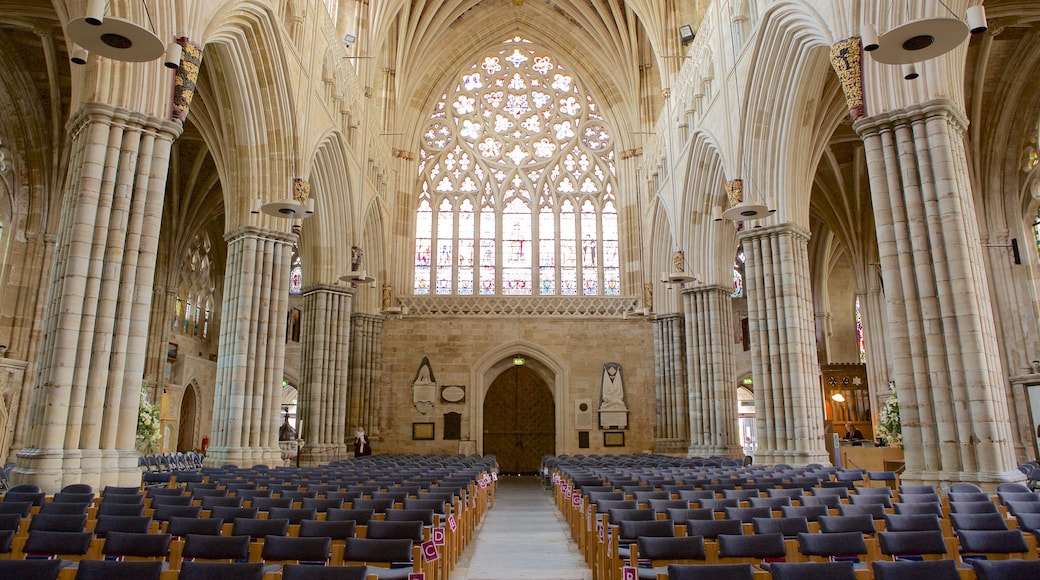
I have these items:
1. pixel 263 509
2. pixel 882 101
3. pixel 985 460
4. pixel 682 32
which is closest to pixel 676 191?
pixel 682 32

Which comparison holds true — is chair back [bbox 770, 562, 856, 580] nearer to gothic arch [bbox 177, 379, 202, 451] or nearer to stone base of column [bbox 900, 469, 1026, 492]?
stone base of column [bbox 900, 469, 1026, 492]

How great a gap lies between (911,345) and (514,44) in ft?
87.4

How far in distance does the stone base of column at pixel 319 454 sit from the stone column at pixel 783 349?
1301cm

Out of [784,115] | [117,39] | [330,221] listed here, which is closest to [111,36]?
[117,39]

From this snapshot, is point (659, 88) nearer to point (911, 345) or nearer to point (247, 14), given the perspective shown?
point (247, 14)

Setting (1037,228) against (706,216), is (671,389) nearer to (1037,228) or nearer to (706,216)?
(706,216)

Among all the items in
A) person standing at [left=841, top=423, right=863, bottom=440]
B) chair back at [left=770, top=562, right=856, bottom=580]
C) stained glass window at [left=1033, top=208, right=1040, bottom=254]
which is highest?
stained glass window at [left=1033, top=208, right=1040, bottom=254]

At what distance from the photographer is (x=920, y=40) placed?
27.0 ft

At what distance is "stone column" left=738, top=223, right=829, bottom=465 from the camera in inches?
616

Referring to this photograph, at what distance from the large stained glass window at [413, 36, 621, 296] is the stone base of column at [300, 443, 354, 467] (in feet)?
29.6

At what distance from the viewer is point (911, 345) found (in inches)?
418

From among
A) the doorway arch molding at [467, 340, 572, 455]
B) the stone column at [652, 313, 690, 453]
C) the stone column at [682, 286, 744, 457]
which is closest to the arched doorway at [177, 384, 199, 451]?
the doorway arch molding at [467, 340, 572, 455]

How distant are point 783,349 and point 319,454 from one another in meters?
14.1

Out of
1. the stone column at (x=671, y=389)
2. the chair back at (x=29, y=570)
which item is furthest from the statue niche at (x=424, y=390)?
the chair back at (x=29, y=570)
